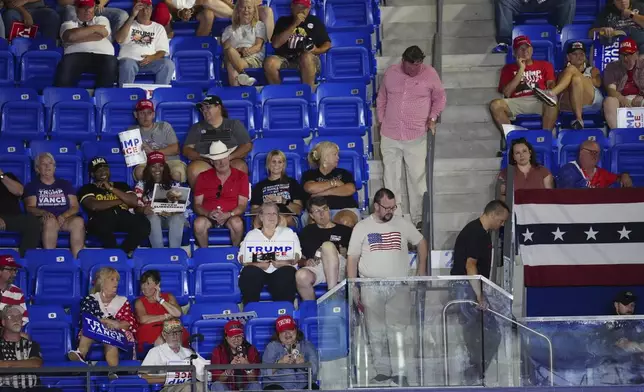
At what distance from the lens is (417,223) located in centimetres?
1270

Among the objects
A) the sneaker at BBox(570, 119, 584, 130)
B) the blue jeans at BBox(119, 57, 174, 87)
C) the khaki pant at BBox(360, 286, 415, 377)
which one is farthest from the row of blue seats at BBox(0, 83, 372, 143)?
the khaki pant at BBox(360, 286, 415, 377)

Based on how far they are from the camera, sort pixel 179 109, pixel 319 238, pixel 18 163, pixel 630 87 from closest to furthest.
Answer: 1. pixel 319 238
2. pixel 18 163
3. pixel 179 109
4. pixel 630 87

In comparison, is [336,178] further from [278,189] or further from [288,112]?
[288,112]

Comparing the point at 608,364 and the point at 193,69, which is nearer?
the point at 608,364

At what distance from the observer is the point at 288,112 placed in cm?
1348

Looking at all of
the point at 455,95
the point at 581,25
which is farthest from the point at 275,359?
the point at 581,25

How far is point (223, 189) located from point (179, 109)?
1355 millimetres

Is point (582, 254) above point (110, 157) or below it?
below

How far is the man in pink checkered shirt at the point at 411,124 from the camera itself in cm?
1295

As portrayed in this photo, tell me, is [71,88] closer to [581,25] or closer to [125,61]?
[125,61]

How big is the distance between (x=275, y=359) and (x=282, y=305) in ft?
2.00

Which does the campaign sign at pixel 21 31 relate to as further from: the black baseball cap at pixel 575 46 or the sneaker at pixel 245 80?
the black baseball cap at pixel 575 46

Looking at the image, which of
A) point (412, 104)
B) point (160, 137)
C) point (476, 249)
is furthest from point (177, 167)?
point (476, 249)

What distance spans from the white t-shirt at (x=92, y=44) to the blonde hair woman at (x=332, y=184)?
278 centimetres
